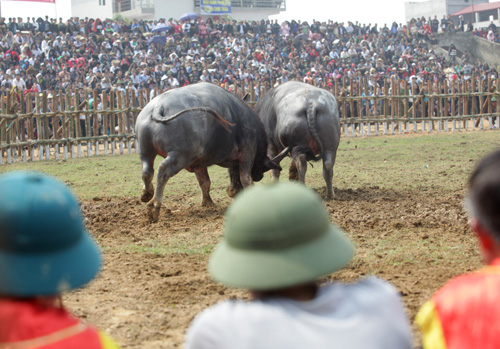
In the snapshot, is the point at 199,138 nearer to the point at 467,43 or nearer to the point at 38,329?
A: the point at 38,329

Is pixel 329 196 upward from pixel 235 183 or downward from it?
downward

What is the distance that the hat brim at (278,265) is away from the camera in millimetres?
2062

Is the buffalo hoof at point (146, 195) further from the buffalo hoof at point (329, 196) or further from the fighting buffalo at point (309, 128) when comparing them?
the buffalo hoof at point (329, 196)

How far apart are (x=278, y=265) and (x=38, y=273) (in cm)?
70

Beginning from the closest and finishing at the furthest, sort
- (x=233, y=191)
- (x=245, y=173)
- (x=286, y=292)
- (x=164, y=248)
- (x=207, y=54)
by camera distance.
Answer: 1. (x=286, y=292)
2. (x=164, y=248)
3. (x=245, y=173)
4. (x=233, y=191)
5. (x=207, y=54)

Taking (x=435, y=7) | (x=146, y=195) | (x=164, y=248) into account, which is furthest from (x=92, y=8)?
(x=164, y=248)

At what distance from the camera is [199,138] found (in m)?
9.14

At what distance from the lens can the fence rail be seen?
1894cm

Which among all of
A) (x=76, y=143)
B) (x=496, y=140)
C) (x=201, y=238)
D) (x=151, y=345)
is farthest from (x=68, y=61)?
(x=151, y=345)

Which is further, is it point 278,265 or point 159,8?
point 159,8

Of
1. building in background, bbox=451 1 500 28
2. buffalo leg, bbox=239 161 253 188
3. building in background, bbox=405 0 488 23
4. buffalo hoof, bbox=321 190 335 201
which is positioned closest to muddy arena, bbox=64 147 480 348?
buffalo hoof, bbox=321 190 335 201

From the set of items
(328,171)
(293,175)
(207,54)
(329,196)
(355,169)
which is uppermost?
(207,54)

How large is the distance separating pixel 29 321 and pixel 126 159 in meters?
16.8

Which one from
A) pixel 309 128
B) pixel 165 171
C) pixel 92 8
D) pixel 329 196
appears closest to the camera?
pixel 165 171
